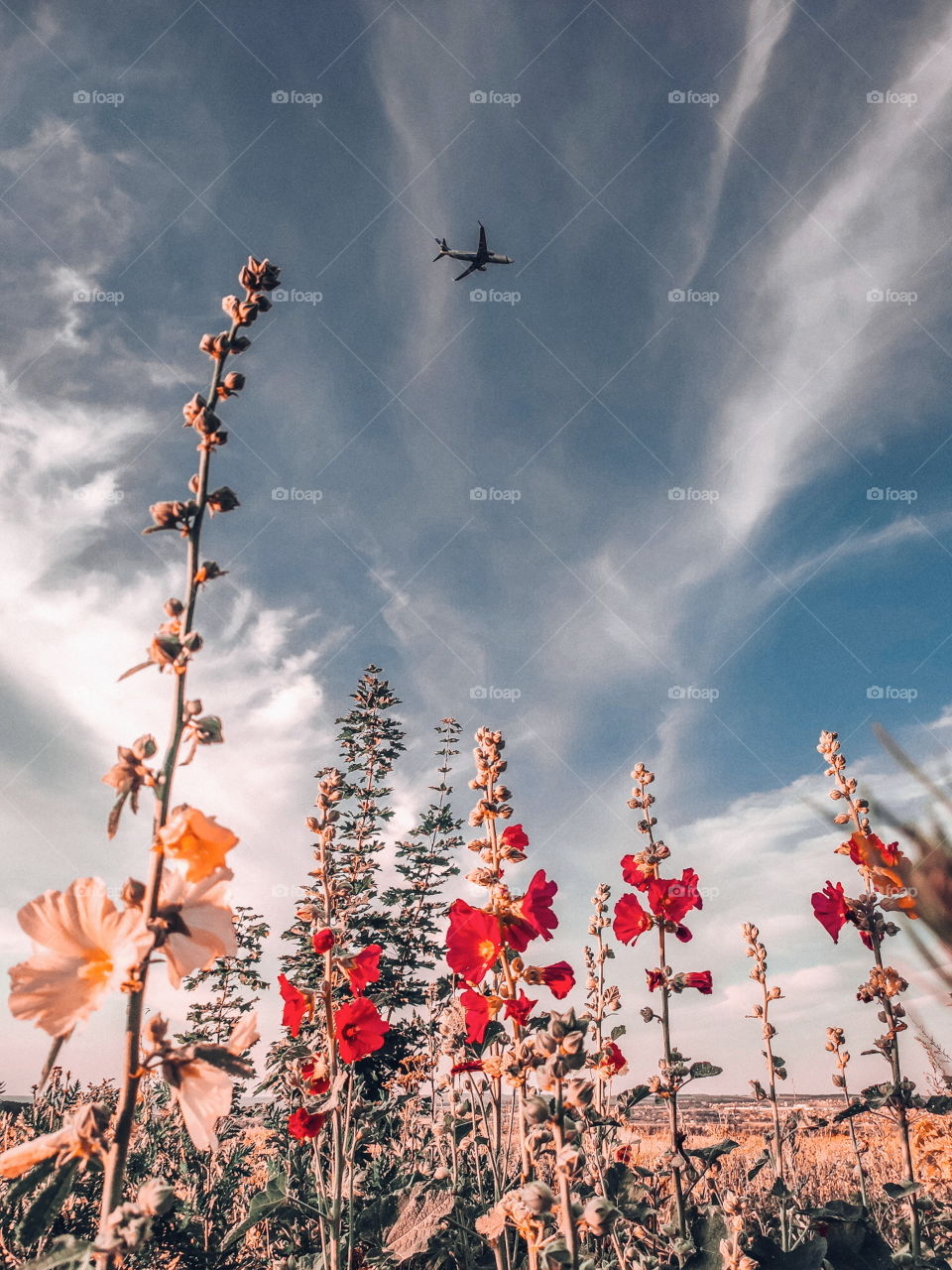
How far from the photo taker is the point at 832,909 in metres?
3.56

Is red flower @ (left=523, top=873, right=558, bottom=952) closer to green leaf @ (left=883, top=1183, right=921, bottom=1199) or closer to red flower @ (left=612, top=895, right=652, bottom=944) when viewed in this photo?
red flower @ (left=612, top=895, right=652, bottom=944)

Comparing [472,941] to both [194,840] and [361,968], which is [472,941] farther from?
[194,840]

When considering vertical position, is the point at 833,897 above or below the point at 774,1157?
above

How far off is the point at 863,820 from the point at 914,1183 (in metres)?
1.65

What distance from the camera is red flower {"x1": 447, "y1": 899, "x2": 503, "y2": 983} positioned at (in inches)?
108

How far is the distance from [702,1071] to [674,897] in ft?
2.54

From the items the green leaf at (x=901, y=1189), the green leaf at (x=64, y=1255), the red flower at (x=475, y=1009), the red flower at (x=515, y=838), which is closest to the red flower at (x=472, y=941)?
the red flower at (x=475, y=1009)

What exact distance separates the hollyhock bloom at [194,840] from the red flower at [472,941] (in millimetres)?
1474

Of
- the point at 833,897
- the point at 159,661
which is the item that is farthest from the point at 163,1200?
the point at 833,897

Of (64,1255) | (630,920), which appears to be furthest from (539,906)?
(64,1255)

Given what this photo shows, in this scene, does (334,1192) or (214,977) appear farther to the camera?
(214,977)

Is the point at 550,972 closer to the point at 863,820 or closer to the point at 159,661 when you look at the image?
the point at 159,661

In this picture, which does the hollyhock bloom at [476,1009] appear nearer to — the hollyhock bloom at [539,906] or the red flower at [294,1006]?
the hollyhock bloom at [539,906]

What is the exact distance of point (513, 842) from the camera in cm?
303
